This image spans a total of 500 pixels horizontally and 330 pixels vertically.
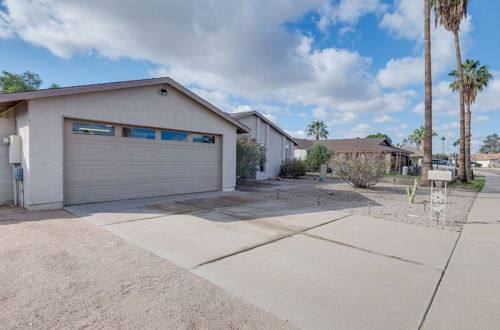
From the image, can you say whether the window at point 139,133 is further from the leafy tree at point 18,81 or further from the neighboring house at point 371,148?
the leafy tree at point 18,81

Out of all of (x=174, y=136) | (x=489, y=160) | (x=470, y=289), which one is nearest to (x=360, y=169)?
(x=174, y=136)

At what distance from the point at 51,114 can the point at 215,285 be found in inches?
275

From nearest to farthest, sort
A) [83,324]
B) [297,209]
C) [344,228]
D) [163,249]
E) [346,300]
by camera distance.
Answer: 1. [83,324]
2. [346,300]
3. [163,249]
4. [344,228]
5. [297,209]

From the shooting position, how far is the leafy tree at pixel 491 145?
11181cm

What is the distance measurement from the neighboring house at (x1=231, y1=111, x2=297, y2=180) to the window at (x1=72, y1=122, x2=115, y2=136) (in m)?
9.95

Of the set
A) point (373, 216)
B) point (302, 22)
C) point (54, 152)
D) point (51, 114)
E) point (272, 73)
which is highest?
point (302, 22)

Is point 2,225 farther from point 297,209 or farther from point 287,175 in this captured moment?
point 287,175

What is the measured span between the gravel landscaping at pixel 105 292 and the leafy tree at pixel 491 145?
151 m

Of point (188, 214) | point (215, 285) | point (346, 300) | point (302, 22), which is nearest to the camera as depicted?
point (346, 300)

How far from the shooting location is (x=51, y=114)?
279 inches

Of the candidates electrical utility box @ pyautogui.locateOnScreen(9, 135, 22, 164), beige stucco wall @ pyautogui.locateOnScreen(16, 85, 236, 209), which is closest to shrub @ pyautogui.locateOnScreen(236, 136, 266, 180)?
beige stucco wall @ pyautogui.locateOnScreen(16, 85, 236, 209)

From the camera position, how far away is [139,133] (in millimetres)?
9102

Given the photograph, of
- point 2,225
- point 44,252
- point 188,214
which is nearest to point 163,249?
point 44,252

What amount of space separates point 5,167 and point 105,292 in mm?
7515
